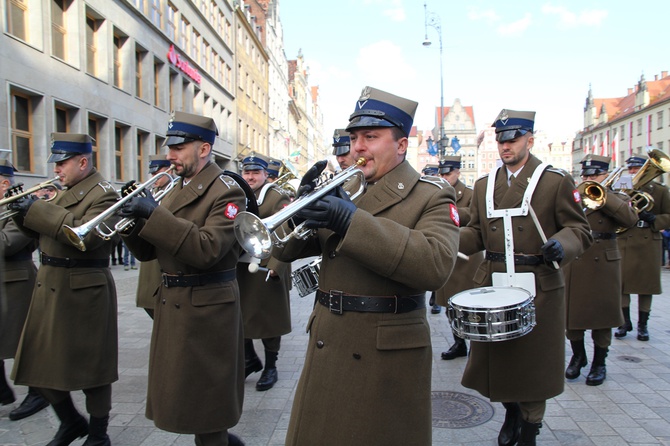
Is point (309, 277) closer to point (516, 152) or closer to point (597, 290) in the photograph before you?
point (516, 152)

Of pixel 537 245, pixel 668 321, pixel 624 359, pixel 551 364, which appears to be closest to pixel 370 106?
pixel 537 245

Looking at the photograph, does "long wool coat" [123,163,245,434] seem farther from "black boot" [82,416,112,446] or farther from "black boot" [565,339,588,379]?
"black boot" [565,339,588,379]

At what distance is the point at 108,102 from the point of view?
20.5 metres

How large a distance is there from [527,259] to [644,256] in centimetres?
522

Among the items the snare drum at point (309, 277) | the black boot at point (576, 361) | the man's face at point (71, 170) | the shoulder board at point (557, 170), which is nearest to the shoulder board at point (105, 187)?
the man's face at point (71, 170)

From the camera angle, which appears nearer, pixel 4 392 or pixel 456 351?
pixel 4 392

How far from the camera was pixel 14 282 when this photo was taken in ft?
17.3

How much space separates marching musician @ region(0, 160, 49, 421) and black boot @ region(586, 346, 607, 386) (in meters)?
5.49

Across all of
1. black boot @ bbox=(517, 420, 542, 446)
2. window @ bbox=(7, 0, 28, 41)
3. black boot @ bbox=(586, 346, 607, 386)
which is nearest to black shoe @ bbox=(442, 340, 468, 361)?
black boot @ bbox=(586, 346, 607, 386)

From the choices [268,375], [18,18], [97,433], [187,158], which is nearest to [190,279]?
[187,158]

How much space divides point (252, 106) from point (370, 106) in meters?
47.0

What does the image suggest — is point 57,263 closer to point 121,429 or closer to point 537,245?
point 121,429

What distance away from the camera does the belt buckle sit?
8.49 feet

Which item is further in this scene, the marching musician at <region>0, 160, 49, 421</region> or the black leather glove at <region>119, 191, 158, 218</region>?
the marching musician at <region>0, 160, 49, 421</region>
